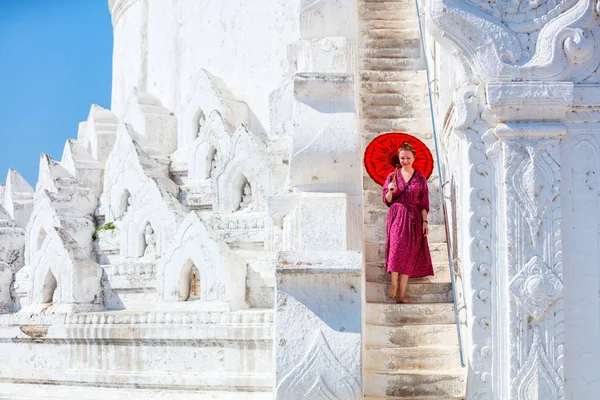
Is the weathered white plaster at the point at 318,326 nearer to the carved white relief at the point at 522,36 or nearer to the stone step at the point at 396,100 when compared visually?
the carved white relief at the point at 522,36

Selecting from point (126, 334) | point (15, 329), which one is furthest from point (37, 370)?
point (126, 334)

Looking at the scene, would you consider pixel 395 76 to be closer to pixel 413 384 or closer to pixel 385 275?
pixel 385 275

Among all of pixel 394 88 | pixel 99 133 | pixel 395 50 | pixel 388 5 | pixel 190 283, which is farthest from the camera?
pixel 99 133

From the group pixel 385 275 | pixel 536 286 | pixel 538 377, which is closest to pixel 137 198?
pixel 385 275

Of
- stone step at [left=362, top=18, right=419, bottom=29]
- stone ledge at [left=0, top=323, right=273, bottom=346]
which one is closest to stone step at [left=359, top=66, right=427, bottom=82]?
stone step at [left=362, top=18, right=419, bottom=29]

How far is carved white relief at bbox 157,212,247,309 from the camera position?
8.05 metres

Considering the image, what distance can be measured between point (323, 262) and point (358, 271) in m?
0.22

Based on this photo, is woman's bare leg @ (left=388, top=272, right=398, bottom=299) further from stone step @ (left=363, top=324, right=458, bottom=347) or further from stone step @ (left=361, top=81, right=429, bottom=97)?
stone step @ (left=361, top=81, right=429, bottom=97)

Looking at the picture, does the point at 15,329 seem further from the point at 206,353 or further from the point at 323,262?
the point at 323,262

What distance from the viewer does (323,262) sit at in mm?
5547

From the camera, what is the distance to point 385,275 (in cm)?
687

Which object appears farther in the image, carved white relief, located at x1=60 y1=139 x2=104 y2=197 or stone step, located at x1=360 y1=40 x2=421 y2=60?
carved white relief, located at x1=60 y1=139 x2=104 y2=197

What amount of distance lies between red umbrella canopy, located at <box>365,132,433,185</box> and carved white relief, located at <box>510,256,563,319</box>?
2004 mm

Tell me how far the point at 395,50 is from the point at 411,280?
113 inches
